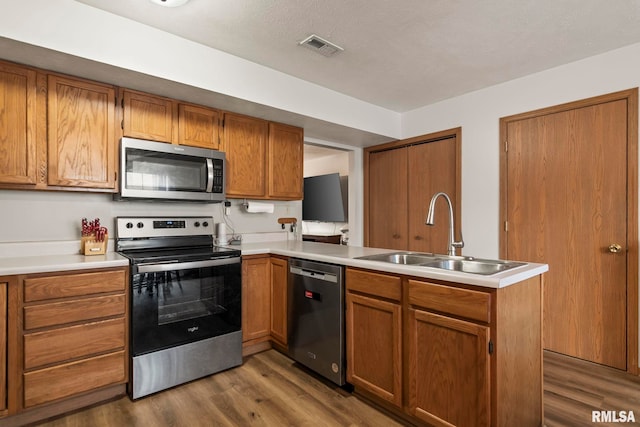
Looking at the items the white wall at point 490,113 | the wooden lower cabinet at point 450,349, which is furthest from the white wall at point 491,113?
the wooden lower cabinet at point 450,349

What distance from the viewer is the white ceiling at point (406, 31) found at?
1.99 meters

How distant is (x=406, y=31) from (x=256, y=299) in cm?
230

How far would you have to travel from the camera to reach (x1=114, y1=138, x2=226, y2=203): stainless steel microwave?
241cm

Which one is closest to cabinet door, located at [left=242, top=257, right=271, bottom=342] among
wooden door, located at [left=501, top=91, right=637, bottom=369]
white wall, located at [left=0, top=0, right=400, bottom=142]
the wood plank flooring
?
the wood plank flooring

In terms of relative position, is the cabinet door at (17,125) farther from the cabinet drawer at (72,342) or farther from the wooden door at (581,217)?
the wooden door at (581,217)

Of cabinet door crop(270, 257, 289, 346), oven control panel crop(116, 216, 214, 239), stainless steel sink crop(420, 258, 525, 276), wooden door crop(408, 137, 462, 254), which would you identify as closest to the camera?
stainless steel sink crop(420, 258, 525, 276)

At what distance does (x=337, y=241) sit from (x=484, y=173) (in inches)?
115

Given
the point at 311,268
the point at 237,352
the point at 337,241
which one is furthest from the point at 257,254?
the point at 337,241

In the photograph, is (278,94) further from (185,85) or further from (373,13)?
(373,13)

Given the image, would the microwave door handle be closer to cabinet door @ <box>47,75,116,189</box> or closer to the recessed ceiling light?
cabinet door @ <box>47,75,116,189</box>

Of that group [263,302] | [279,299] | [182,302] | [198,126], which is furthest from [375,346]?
[198,126]

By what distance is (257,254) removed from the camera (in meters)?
2.77

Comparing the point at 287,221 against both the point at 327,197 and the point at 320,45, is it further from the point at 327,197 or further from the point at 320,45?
the point at 327,197

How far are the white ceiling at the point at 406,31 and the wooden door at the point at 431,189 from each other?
0.89m
